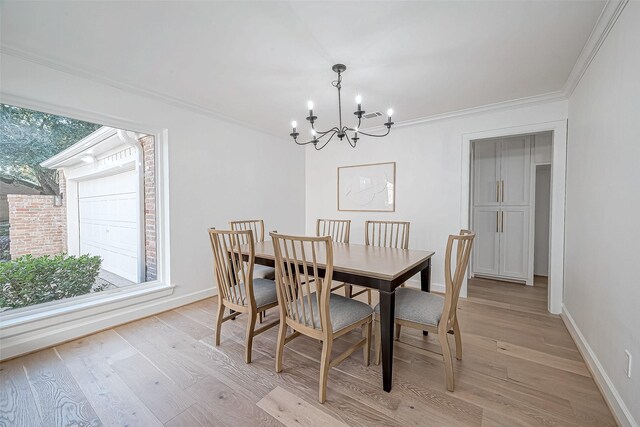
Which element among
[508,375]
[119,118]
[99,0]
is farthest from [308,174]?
[508,375]

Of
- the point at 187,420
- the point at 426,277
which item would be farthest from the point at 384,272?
the point at 187,420

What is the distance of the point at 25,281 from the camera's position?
7.40 ft

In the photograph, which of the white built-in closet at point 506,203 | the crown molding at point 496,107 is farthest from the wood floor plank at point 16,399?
the white built-in closet at point 506,203

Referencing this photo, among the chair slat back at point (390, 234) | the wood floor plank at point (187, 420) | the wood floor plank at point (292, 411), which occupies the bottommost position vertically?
the wood floor plank at point (187, 420)

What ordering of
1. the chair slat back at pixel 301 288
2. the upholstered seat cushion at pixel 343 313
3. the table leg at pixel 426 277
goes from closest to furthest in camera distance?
the chair slat back at pixel 301 288 < the upholstered seat cushion at pixel 343 313 < the table leg at pixel 426 277

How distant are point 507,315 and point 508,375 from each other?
1.23 metres

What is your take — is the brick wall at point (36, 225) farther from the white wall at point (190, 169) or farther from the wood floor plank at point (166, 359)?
the wood floor plank at point (166, 359)

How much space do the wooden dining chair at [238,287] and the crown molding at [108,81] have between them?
1.78m

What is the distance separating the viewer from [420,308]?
1858mm

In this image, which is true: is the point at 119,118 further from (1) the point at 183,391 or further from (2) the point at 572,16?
(2) the point at 572,16

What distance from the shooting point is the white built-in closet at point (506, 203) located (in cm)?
393

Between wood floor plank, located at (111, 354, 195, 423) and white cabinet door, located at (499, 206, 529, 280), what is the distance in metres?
4.47

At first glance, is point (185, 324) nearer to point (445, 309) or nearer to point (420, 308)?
point (420, 308)

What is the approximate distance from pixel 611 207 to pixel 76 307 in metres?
4.13
